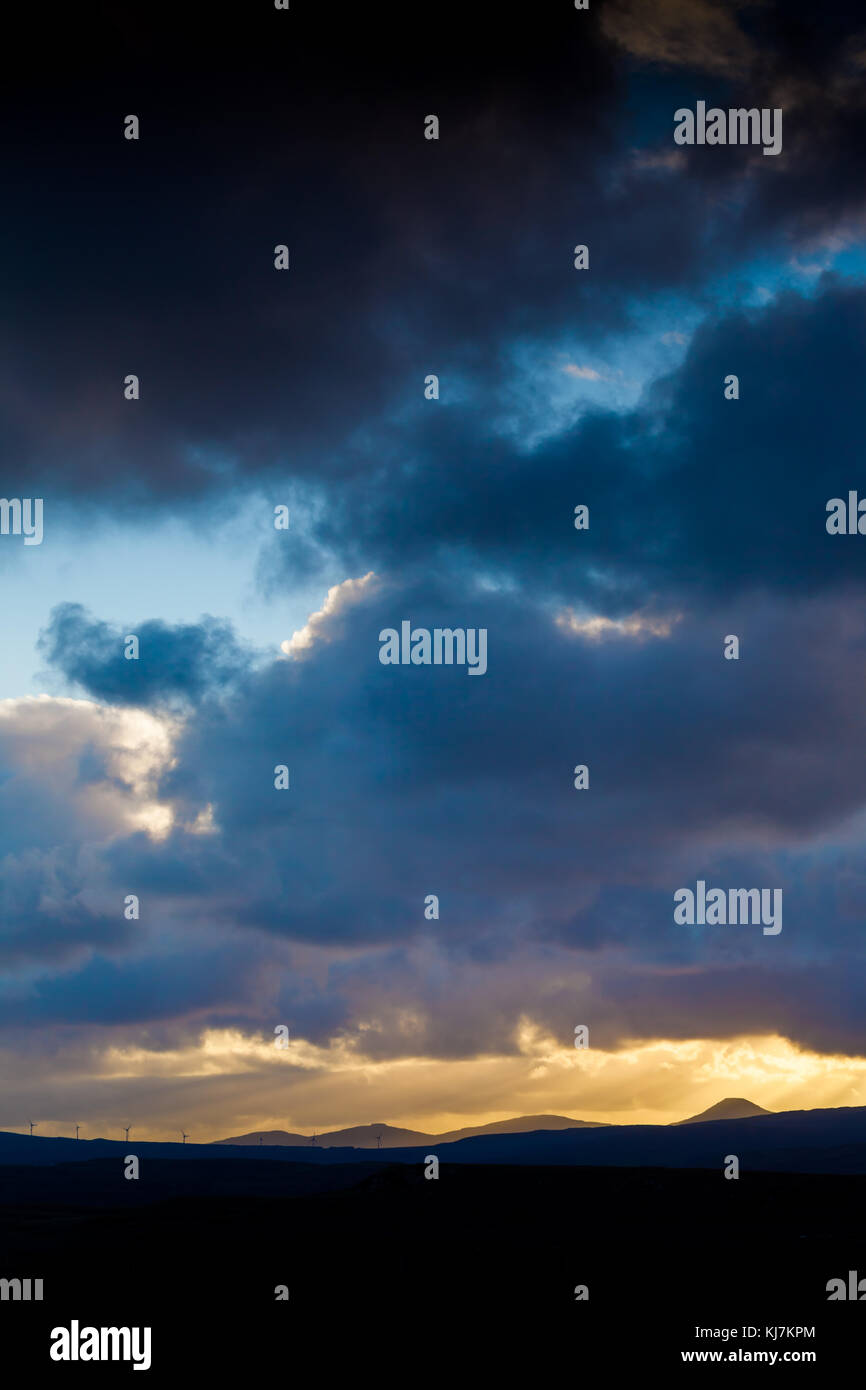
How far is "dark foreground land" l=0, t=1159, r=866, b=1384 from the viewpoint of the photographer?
2288 inches

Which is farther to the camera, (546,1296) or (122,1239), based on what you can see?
(122,1239)

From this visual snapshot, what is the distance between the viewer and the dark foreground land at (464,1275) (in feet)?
191

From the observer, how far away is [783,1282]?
238 feet

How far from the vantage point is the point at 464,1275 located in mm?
77125
